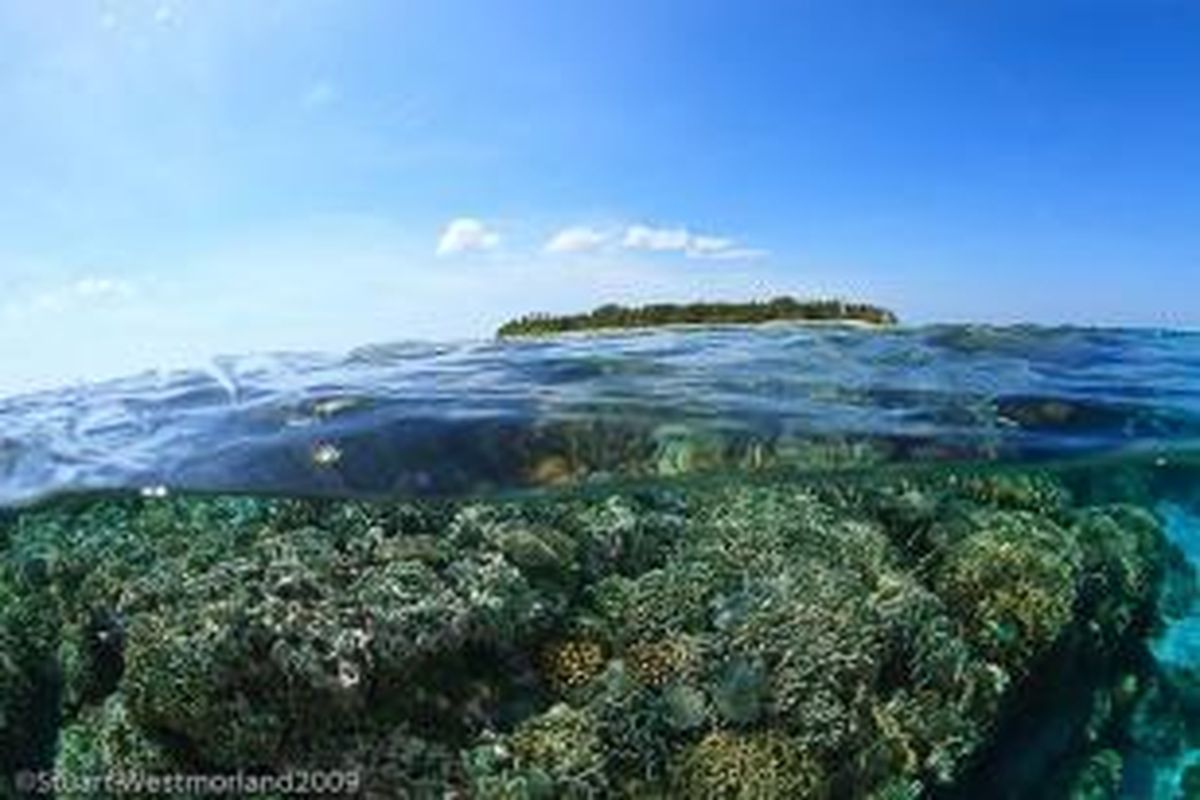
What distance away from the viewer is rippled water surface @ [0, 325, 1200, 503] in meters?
10.8

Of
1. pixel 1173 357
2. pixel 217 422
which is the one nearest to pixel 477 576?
pixel 217 422

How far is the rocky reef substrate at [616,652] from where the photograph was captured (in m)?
7.93

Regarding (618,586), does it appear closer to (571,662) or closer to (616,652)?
(616,652)

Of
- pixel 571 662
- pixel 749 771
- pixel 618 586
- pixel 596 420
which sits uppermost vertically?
pixel 596 420

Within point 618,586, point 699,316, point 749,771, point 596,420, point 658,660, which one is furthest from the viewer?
point 699,316

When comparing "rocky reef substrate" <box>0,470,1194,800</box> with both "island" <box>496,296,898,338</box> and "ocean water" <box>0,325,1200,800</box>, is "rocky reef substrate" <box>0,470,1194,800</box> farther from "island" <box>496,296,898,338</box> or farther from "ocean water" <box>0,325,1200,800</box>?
"island" <box>496,296,898,338</box>

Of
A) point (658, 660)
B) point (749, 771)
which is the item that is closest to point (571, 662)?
point (658, 660)

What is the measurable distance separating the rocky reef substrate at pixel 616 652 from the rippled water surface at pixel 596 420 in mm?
991

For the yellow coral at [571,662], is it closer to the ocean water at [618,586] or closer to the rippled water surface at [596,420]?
the ocean water at [618,586]

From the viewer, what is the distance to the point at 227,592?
8398 millimetres

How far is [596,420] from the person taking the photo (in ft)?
35.5

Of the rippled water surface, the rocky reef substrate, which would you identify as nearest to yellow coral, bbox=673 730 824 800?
the rocky reef substrate

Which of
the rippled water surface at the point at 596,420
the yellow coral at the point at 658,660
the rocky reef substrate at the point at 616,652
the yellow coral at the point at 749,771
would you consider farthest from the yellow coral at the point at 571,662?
the rippled water surface at the point at 596,420

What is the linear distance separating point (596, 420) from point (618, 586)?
90.5 inches
